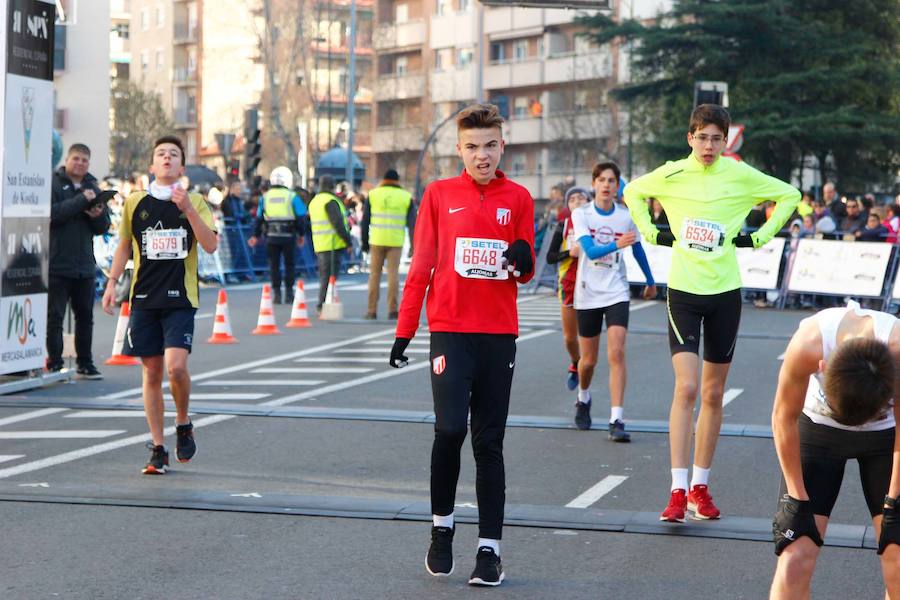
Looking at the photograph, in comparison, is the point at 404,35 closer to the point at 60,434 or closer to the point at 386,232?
the point at 386,232

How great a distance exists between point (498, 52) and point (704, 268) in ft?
250

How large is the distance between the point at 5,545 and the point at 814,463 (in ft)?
12.4

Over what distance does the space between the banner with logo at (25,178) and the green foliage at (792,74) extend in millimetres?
30120

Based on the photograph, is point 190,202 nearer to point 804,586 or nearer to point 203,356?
point 804,586

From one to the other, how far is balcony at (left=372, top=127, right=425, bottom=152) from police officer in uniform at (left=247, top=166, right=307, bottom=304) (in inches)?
2299

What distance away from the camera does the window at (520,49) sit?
265ft

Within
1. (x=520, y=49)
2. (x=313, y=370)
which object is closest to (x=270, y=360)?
(x=313, y=370)

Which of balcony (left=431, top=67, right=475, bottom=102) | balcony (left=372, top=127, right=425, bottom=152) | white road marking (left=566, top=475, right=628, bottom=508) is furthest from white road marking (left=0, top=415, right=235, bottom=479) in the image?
balcony (left=372, top=127, right=425, bottom=152)

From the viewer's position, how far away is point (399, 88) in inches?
3472

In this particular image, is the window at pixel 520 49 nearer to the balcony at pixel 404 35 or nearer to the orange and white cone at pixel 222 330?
the balcony at pixel 404 35

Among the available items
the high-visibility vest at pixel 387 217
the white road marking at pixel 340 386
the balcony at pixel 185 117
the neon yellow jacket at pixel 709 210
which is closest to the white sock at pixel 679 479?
the neon yellow jacket at pixel 709 210

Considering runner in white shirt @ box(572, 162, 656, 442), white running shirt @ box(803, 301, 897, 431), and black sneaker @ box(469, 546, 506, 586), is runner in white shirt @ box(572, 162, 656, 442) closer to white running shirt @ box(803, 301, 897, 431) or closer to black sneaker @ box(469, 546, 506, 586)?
black sneaker @ box(469, 546, 506, 586)

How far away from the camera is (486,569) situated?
646cm

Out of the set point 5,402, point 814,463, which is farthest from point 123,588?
point 5,402
